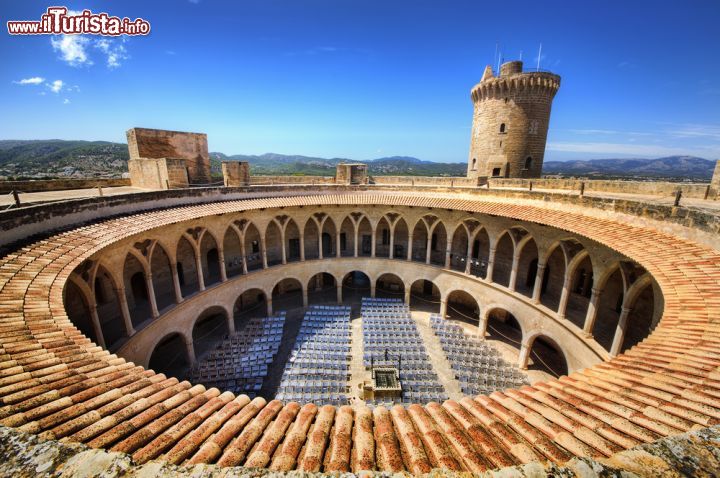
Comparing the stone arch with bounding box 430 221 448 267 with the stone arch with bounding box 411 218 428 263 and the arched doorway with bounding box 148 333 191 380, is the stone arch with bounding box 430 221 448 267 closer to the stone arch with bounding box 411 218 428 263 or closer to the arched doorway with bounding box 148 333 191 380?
the stone arch with bounding box 411 218 428 263

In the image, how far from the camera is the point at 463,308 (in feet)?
79.3

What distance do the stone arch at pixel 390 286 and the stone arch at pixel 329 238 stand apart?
5.01m

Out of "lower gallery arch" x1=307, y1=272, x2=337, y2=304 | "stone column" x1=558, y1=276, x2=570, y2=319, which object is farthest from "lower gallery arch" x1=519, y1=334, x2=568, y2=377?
"lower gallery arch" x1=307, y1=272, x2=337, y2=304

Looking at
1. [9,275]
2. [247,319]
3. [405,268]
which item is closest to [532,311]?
[405,268]

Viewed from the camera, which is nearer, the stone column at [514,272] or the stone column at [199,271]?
the stone column at [199,271]

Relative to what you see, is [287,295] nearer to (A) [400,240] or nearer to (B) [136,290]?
(A) [400,240]

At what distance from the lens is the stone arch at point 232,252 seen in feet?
70.8

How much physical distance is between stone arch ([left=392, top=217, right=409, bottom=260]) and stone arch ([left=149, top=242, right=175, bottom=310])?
15.9 m

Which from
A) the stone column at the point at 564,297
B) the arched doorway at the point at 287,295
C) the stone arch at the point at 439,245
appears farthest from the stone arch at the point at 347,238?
the stone column at the point at 564,297

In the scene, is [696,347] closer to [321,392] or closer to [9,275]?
[321,392]

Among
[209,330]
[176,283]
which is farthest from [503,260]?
[209,330]

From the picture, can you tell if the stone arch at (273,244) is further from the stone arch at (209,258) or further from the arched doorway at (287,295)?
the stone arch at (209,258)

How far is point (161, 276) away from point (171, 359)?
15.6ft

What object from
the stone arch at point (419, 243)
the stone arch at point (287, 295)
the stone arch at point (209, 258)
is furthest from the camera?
the stone arch at point (419, 243)
